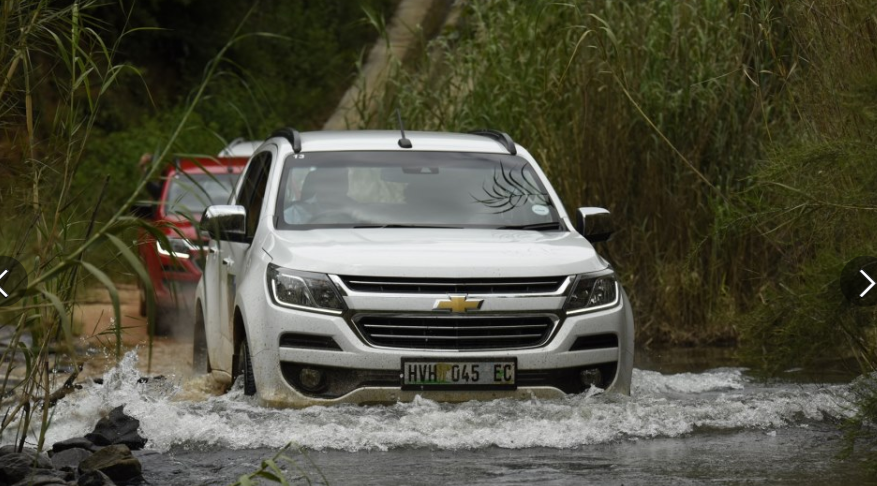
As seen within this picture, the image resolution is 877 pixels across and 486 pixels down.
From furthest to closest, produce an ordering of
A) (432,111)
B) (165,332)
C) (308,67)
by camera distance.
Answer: (308,67)
(165,332)
(432,111)

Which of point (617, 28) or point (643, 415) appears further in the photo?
point (617, 28)

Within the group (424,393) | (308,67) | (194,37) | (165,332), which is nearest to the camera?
(424,393)

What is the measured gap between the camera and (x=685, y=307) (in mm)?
13086

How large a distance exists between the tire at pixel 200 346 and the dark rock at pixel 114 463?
3524mm

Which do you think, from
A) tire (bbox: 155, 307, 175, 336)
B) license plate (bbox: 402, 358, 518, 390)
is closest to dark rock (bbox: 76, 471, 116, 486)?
license plate (bbox: 402, 358, 518, 390)

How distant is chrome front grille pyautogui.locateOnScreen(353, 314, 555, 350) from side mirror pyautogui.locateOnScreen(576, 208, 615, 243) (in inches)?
48.9

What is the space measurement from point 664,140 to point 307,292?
548cm


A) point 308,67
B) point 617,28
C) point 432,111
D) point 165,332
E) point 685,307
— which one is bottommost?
point 308,67

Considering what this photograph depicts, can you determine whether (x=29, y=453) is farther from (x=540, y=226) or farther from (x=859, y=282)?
(x=859, y=282)

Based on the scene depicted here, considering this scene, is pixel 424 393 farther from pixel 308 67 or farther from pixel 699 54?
pixel 308 67

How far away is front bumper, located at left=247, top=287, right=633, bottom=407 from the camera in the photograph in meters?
7.97

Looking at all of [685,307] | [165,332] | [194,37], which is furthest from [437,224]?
[194,37]

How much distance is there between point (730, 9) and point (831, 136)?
17.7ft

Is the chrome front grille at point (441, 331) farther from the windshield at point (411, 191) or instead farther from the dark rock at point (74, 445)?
the dark rock at point (74, 445)
